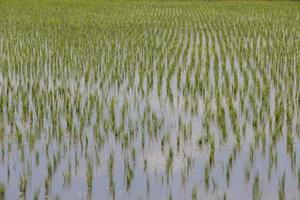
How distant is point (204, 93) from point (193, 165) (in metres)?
2.80

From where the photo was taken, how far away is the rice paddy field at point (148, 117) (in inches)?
187

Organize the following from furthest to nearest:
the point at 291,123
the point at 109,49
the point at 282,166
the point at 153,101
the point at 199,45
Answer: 1. the point at 199,45
2. the point at 109,49
3. the point at 153,101
4. the point at 291,123
5. the point at 282,166

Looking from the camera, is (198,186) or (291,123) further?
(291,123)

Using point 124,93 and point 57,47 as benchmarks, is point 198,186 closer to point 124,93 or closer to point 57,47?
point 124,93

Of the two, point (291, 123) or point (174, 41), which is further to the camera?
point (174, 41)

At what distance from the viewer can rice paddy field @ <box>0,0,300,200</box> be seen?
4.74 metres

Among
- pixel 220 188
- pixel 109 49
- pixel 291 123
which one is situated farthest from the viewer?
pixel 109 49

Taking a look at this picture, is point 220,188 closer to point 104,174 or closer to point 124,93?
point 104,174

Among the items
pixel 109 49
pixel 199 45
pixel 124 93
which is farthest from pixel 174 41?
pixel 124 93

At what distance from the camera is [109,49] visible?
39.1ft

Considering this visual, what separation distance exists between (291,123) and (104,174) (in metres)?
2.39

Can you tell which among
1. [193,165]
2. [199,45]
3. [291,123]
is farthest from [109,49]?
[193,165]

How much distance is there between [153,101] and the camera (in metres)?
7.54

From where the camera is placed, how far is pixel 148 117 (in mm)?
6582
